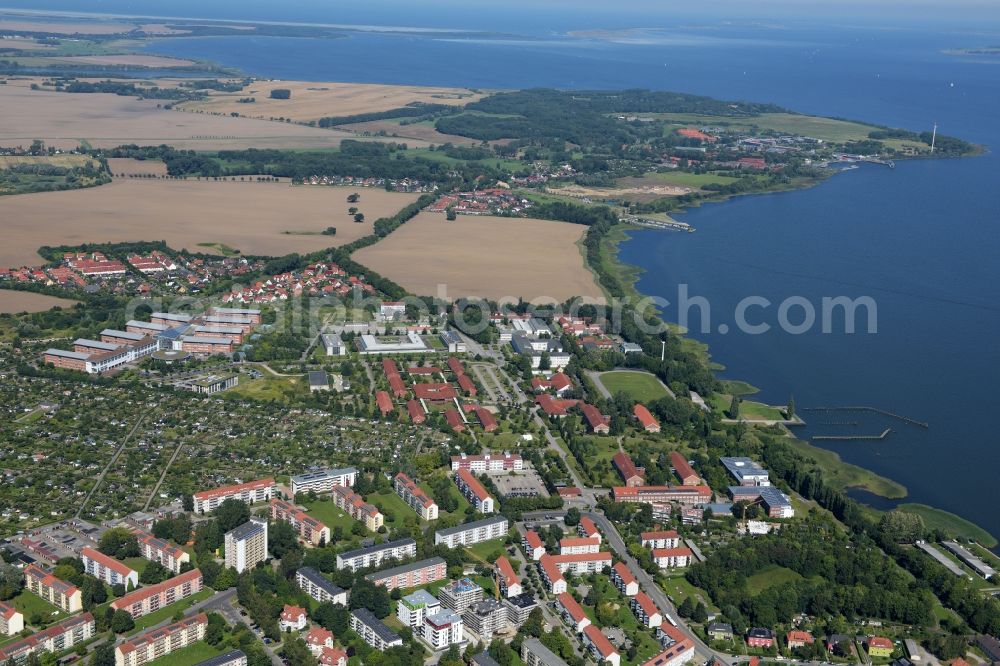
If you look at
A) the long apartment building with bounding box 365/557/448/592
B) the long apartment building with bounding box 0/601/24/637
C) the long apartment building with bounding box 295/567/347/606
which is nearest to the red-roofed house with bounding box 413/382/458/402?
the long apartment building with bounding box 365/557/448/592

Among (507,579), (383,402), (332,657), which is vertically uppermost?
(383,402)

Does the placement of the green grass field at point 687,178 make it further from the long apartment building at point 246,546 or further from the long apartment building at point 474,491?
the long apartment building at point 246,546

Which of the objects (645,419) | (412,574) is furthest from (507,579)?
(645,419)

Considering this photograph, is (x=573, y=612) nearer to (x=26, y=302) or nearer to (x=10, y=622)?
(x=10, y=622)

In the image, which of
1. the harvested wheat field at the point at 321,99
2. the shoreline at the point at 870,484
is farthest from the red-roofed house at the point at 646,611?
the harvested wheat field at the point at 321,99

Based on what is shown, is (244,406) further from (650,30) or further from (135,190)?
(650,30)

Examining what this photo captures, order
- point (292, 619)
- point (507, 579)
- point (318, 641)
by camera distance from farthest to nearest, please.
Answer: point (507, 579)
point (292, 619)
point (318, 641)

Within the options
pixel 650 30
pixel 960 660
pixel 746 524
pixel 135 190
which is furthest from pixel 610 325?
pixel 650 30
